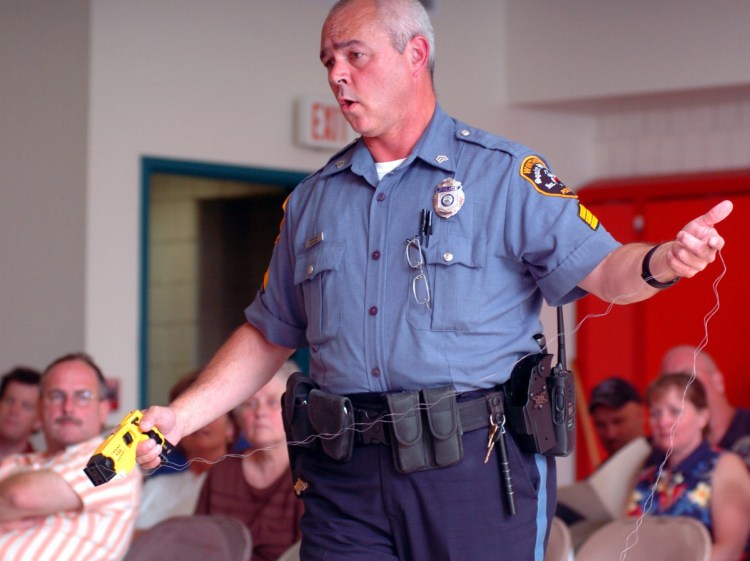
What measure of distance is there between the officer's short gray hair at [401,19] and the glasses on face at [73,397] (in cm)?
191

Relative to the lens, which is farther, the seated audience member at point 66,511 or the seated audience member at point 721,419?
the seated audience member at point 721,419

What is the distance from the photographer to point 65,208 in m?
5.18

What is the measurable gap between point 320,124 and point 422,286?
398 centimetres

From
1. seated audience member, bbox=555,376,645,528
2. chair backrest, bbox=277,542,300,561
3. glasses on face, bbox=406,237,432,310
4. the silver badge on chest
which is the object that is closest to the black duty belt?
glasses on face, bbox=406,237,432,310

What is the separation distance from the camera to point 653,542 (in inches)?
126

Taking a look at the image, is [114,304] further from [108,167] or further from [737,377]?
[737,377]

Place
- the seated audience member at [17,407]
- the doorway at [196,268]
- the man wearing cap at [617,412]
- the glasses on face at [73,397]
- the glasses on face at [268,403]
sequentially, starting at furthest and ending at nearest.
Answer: the doorway at [196,268] < the man wearing cap at [617,412] < the seated audience member at [17,407] < the glasses on face at [268,403] < the glasses on face at [73,397]

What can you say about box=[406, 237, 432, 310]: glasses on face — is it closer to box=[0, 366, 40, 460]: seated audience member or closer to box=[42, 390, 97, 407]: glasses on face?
box=[42, 390, 97, 407]: glasses on face

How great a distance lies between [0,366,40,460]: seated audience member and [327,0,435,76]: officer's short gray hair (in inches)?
121

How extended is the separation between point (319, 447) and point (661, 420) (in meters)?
2.36

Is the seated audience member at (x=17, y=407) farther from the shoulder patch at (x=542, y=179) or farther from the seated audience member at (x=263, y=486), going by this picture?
the shoulder patch at (x=542, y=179)

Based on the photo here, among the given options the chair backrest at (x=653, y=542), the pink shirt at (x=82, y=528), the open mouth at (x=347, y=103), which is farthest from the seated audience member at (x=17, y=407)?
the open mouth at (x=347, y=103)

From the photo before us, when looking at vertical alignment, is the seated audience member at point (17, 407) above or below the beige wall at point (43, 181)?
below

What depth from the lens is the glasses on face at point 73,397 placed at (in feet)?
12.0
